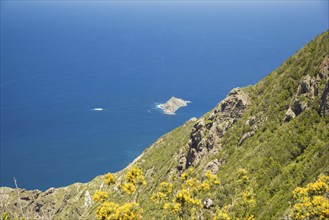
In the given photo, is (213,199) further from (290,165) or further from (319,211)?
(319,211)

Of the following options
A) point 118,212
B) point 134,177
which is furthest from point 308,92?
point 118,212

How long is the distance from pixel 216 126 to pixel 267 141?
16.0 m

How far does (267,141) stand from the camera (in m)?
50.8

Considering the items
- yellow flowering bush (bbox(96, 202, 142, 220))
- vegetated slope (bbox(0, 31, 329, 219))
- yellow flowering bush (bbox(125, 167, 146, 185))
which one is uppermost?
vegetated slope (bbox(0, 31, 329, 219))

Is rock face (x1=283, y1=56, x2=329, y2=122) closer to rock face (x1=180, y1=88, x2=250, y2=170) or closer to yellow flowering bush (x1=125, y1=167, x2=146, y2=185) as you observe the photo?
rock face (x1=180, y1=88, x2=250, y2=170)

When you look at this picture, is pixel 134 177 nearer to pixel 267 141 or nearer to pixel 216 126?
pixel 267 141

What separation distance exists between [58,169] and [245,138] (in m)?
115

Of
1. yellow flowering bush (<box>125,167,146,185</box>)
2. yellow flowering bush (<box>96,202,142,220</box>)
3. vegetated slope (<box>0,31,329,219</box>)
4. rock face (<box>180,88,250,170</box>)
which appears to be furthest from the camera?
rock face (<box>180,88,250,170</box>)

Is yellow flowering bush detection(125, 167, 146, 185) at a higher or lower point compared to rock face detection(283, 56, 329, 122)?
lower

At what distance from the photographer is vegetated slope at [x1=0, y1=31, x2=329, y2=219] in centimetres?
3980

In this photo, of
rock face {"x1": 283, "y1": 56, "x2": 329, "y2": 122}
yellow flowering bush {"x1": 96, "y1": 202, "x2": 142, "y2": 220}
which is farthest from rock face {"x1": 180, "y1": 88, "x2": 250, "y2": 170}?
yellow flowering bush {"x1": 96, "y1": 202, "x2": 142, "y2": 220}

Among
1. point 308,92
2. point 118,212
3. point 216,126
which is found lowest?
point 118,212

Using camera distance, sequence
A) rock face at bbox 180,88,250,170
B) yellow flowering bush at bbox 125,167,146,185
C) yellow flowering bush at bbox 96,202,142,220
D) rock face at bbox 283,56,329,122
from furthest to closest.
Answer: rock face at bbox 180,88,250,170, rock face at bbox 283,56,329,122, yellow flowering bush at bbox 125,167,146,185, yellow flowering bush at bbox 96,202,142,220

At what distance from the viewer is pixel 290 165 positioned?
1672 inches
